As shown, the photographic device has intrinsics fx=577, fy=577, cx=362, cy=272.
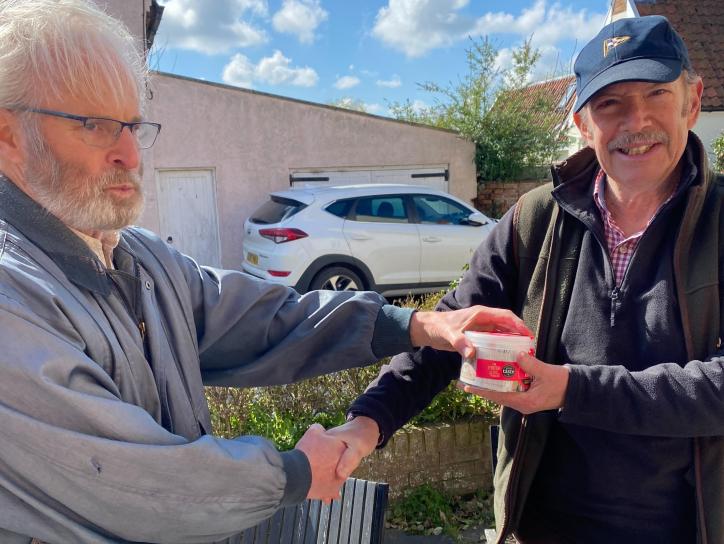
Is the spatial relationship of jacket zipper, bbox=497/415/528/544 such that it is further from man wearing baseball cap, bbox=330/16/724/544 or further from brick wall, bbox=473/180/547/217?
brick wall, bbox=473/180/547/217

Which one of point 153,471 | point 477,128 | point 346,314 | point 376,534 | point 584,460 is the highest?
point 477,128

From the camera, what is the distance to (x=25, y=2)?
1334mm

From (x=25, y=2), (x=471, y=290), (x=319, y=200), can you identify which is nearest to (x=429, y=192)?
(x=319, y=200)

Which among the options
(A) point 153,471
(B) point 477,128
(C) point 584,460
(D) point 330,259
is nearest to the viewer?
(A) point 153,471

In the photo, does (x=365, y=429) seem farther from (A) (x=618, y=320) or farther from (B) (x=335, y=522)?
(A) (x=618, y=320)

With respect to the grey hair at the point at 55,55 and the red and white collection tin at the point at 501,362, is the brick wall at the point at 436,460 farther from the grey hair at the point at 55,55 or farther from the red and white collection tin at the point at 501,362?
the grey hair at the point at 55,55

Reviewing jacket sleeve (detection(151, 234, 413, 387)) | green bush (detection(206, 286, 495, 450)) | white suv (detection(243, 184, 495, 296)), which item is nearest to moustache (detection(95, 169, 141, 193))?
jacket sleeve (detection(151, 234, 413, 387))

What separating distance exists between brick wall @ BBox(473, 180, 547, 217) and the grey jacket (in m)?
11.6

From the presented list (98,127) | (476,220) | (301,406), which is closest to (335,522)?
→ (98,127)

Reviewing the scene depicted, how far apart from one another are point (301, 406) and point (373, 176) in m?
8.84

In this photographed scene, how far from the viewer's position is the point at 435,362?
1.99 meters

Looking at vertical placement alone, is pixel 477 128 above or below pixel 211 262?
above

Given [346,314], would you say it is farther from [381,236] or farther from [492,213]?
[492,213]

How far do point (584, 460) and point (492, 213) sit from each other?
37.4 ft
